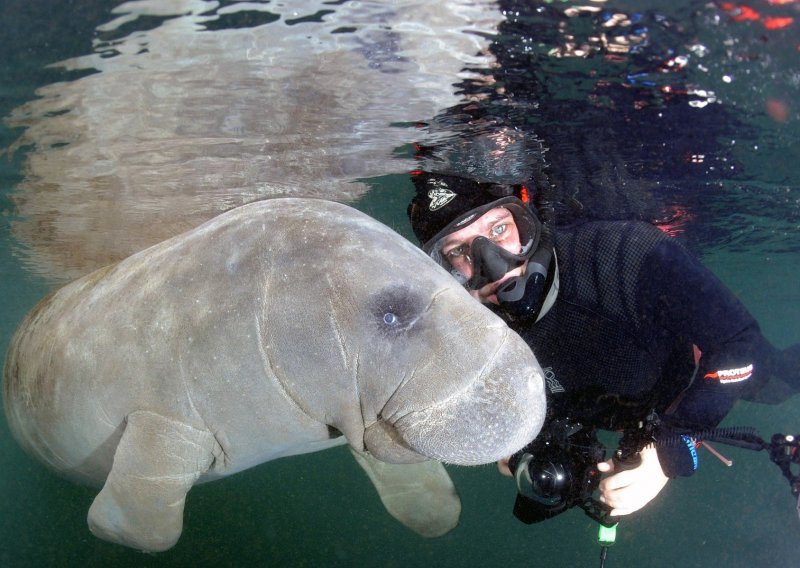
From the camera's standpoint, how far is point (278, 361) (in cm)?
236

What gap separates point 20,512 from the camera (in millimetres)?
19656

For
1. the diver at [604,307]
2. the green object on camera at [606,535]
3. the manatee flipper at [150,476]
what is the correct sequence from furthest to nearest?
the diver at [604,307] → the green object on camera at [606,535] → the manatee flipper at [150,476]

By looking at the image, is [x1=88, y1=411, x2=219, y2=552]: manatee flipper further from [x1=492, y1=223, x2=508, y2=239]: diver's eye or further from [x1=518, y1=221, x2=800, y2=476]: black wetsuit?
[x1=492, y1=223, x2=508, y2=239]: diver's eye

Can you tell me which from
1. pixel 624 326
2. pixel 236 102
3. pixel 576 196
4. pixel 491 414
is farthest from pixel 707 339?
pixel 576 196

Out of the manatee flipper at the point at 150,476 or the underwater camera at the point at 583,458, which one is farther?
the underwater camera at the point at 583,458

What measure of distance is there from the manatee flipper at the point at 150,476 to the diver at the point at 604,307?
2.29 metres

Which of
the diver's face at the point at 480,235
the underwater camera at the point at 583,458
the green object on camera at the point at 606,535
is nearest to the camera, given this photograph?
the underwater camera at the point at 583,458

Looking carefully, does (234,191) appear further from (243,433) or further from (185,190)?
(243,433)

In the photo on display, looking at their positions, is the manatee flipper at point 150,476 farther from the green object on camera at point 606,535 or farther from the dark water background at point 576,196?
the dark water background at point 576,196

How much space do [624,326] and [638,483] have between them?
52.1 inches

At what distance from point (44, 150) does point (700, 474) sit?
3977 centimetres

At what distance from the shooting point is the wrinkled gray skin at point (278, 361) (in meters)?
2.02

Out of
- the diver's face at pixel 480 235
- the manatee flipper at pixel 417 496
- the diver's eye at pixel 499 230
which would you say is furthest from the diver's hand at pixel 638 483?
the diver's eye at pixel 499 230

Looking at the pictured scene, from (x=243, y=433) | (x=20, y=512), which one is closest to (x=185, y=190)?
(x=243, y=433)
